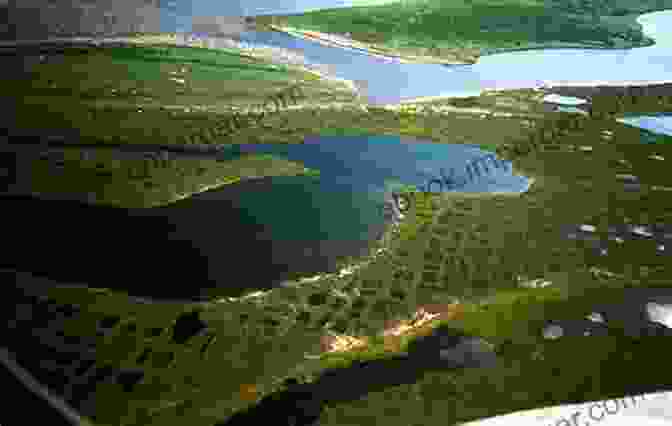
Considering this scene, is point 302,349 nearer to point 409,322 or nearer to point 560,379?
point 409,322

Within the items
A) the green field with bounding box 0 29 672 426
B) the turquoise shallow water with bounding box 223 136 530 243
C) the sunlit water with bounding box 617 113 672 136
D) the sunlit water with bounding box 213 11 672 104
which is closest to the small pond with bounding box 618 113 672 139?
the sunlit water with bounding box 617 113 672 136

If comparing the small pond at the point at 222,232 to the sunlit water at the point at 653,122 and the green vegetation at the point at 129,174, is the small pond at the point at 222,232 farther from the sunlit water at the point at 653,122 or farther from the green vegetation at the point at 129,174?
the sunlit water at the point at 653,122

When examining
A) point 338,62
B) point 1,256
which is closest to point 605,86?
point 338,62

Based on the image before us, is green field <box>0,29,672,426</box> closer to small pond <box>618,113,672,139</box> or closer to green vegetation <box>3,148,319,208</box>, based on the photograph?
green vegetation <box>3,148,319,208</box>

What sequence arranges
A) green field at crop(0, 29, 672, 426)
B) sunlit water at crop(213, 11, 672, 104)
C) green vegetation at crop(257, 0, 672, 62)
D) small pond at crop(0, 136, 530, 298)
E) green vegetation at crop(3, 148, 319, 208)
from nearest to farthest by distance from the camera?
1. green field at crop(0, 29, 672, 426)
2. small pond at crop(0, 136, 530, 298)
3. green vegetation at crop(3, 148, 319, 208)
4. sunlit water at crop(213, 11, 672, 104)
5. green vegetation at crop(257, 0, 672, 62)

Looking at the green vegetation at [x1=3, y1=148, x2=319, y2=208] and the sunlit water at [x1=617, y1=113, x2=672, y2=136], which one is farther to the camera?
the sunlit water at [x1=617, y1=113, x2=672, y2=136]

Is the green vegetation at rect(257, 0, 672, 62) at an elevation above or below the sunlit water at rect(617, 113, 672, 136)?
above
